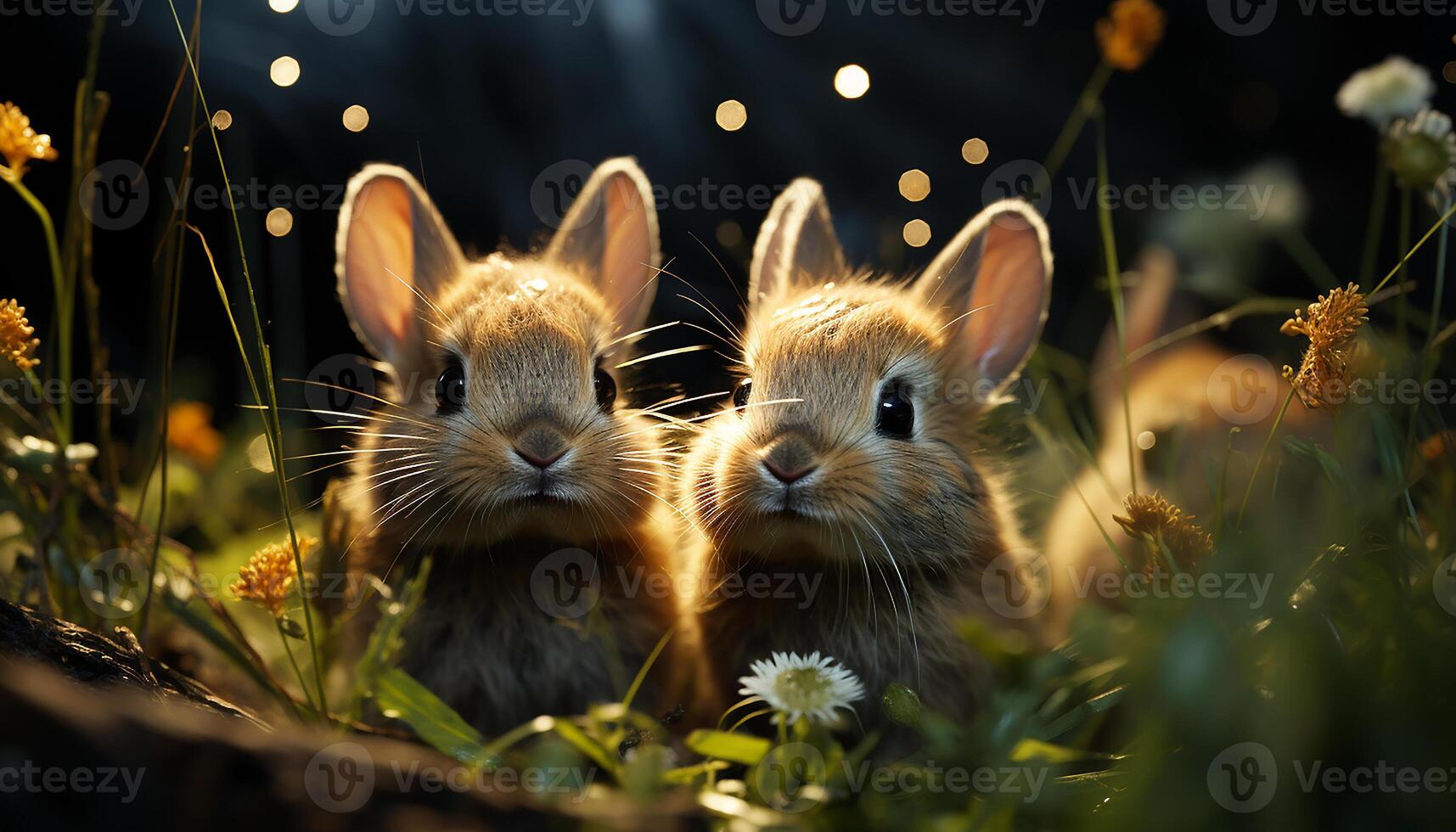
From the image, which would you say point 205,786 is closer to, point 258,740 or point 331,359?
point 258,740

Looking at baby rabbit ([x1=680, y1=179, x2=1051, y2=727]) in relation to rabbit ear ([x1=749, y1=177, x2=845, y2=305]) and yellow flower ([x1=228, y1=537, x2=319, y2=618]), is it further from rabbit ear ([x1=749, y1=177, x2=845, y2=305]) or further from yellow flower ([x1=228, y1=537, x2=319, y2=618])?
yellow flower ([x1=228, y1=537, x2=319, y2=618])

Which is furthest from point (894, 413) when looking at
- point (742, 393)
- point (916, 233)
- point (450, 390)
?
point (916, 233)

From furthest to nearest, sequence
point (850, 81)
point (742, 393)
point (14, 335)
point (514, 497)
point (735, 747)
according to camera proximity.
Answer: point (850, 81) < point (742, 393) < point (514, 497) < point (14, 335) < point (735, 747)

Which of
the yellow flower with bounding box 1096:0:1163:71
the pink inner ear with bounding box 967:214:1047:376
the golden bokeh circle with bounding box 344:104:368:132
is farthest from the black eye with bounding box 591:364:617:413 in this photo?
the yellow flower with bounding box 1096:0:1163:71

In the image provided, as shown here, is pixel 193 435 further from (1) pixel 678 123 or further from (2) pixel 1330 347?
(2) pixel 1330 347

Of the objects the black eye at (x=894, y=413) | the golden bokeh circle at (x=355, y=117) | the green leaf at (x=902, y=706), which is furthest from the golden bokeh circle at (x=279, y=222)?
the green leaf at (x=902, y=706)
